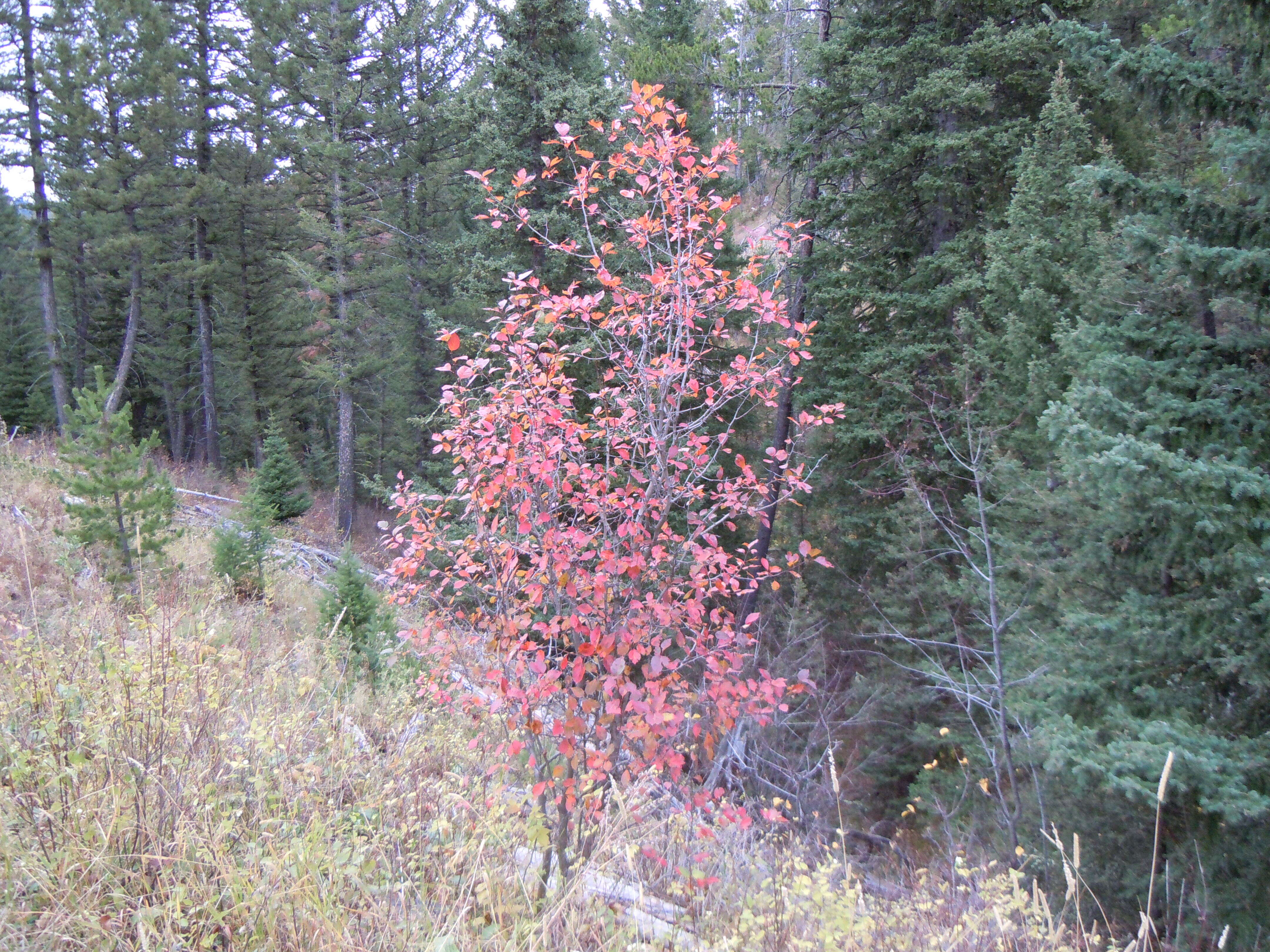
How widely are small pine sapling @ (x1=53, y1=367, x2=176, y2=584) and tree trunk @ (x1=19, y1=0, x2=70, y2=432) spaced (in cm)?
1223

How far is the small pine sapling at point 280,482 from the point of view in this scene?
1442cm

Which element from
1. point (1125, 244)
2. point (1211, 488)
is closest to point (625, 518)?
point (1211, 488)

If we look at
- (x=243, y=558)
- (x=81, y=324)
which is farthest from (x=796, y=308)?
(x=81, y=324)

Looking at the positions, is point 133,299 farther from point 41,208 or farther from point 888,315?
point 888,315

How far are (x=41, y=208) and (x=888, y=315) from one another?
66.0 ft

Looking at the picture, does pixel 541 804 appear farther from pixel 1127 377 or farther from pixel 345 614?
pixel 1127 377

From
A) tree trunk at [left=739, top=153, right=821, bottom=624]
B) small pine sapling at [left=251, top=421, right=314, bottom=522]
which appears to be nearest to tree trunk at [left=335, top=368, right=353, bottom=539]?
small pine sapling at [left=251, top=421, right=314, bottom=522]

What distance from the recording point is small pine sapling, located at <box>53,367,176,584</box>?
21.0 ft

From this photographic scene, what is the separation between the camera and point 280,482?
14.8 m

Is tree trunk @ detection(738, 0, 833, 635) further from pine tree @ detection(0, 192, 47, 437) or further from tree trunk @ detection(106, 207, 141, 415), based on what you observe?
pine tree @ detection(0, 192, 47, 437)

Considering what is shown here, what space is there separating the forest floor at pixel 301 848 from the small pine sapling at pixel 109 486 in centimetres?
257

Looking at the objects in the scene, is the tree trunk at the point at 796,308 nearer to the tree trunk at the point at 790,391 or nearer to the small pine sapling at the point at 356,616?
the tree trunk at the point at 790,391

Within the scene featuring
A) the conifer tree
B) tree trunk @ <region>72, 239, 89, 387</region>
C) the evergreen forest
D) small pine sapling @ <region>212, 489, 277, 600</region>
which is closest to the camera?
the evergreen forest

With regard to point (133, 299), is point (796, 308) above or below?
below
